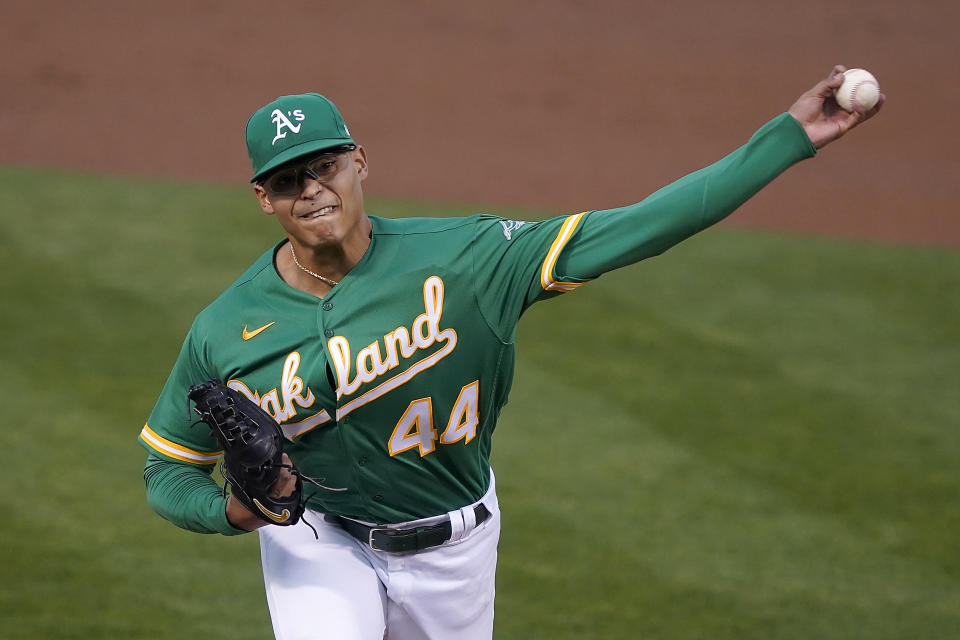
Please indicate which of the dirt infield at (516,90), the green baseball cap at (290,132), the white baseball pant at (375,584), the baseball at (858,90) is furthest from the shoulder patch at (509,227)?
the dirt infield at (516,90)

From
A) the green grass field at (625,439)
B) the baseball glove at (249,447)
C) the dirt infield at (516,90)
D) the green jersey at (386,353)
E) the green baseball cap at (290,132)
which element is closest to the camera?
the baseball glove at (249,447)

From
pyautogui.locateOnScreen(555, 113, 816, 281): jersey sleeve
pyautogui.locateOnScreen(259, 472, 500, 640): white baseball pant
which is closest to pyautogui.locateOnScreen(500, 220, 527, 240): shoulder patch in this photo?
pyautogui.locateOnScreen(555, 113, 816, 281): jersey sleeve

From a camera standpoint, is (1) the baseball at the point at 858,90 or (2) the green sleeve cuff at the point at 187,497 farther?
(2) the green sleeve cuff at the point at 187,497

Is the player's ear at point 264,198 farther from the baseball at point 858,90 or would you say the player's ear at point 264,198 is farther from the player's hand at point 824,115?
the baseball at point 858,90

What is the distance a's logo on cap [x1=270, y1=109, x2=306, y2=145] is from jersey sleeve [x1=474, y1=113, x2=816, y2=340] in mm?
542

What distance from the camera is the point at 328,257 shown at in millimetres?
3357

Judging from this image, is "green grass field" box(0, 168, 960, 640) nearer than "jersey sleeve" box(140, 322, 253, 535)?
No

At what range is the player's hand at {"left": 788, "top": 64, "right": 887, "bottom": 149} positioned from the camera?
2.91m

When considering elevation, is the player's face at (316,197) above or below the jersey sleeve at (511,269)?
above

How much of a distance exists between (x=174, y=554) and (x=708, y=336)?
11.8ft

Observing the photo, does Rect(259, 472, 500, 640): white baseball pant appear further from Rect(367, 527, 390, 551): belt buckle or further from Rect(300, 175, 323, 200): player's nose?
Rect(300, 175, 323, 200): player's nose

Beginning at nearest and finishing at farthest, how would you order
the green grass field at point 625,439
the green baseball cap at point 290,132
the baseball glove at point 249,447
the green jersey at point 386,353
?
the baseball glove at point 249,447 < the green baseball cap at point 290,132 < the green jersey at point 386,353 < the green grass field at point 625,439

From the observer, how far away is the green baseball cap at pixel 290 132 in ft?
10.4

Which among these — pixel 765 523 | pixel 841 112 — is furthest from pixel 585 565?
pixel 841 112
